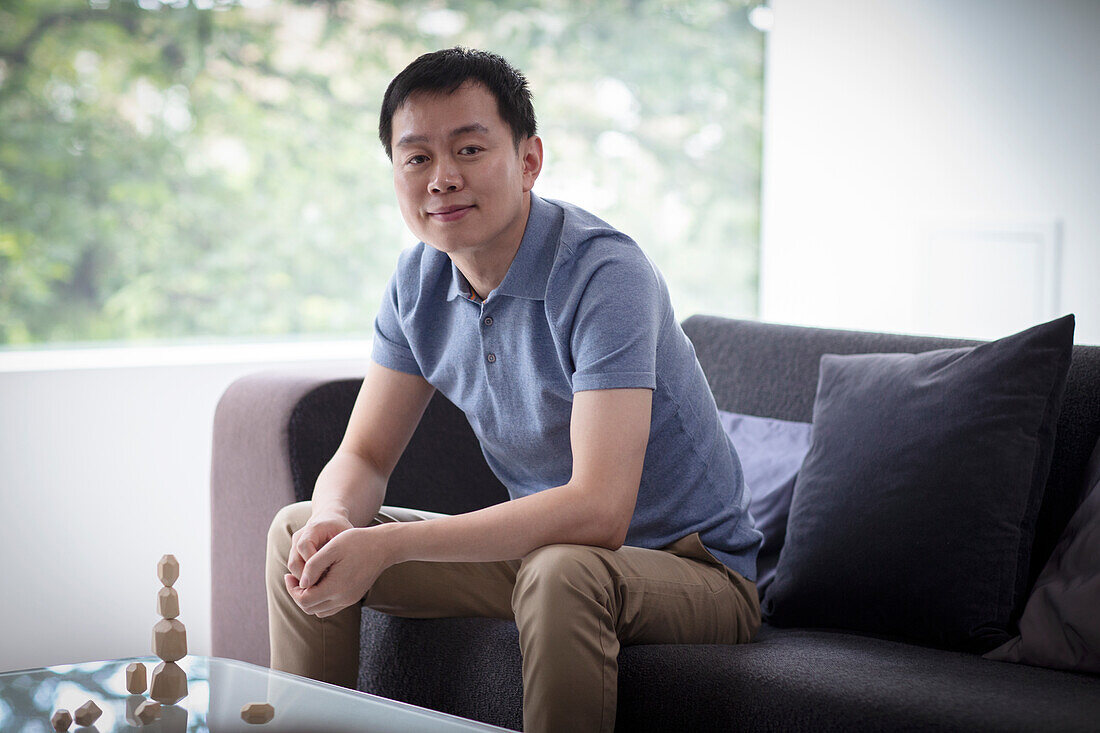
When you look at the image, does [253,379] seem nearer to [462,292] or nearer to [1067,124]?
[462,292]

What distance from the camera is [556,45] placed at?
353 cm

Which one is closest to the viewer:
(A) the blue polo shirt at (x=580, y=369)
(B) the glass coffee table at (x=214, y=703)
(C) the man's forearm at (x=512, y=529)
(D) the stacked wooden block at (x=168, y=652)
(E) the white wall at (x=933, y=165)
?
(B) the glass coffee table at (x=214, y=703)

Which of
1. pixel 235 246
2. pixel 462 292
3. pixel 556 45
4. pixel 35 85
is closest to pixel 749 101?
pixel 556 45

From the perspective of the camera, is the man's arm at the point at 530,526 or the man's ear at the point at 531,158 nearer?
the man's arm at the point at 530,526

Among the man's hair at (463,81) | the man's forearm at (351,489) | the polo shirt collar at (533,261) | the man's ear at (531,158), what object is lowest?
the man's forearm at (351,489)

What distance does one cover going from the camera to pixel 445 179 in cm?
144

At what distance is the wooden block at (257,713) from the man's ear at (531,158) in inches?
31.1

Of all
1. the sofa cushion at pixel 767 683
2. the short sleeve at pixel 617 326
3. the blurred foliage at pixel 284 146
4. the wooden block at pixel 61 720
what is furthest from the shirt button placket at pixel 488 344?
the blurred foliage at pixel 284 146

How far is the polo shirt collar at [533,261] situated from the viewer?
1479 mm

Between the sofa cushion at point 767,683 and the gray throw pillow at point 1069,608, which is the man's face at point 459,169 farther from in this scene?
the gray throw pillow at point 1069,608

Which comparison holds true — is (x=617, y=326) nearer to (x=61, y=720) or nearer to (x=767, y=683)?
(x=767, y=683)

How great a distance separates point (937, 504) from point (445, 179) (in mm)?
805

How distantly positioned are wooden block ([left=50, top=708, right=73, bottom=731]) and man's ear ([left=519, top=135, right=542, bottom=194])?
89 cm

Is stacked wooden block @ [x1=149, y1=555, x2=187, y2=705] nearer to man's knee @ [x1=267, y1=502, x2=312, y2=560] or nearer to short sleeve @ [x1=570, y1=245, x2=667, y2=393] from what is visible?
man's knee @ [x1=267, y1=502, x2=312, y2=560]
